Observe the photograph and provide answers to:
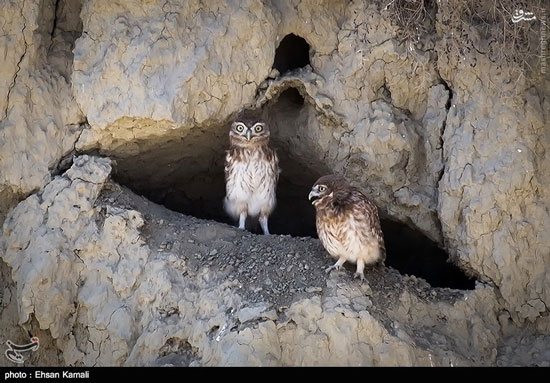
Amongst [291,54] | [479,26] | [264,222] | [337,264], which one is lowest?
[264,222]

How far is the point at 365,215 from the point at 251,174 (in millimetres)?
1448

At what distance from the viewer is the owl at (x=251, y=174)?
7.86m

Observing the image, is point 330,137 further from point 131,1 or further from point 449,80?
point 131,1

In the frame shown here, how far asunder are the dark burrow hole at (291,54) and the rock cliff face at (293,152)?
19 centimetres

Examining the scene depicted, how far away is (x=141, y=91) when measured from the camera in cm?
750

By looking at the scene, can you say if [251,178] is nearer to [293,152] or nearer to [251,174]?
[251,174]

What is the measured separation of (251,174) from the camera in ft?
26.2

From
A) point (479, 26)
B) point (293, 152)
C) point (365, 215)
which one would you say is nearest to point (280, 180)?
point (293, 152)

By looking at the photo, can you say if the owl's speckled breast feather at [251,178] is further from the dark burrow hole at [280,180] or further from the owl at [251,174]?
the dark burrow hole at [280,180]

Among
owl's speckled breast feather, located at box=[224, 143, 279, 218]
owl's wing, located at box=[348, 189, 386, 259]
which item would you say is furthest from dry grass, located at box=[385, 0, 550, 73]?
owl's speckled breast feather, located at box=[224, 143, 279, 218]

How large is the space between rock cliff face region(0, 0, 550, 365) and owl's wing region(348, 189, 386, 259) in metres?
0.40

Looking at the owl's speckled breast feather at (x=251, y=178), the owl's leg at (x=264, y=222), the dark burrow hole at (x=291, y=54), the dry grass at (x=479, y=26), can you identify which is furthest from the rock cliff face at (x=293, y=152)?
the owl's leg at (x=264, y=222)

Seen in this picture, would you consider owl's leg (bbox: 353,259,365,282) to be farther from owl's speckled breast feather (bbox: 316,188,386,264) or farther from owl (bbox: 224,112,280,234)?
owl (bbox: 224,112,280,234)
